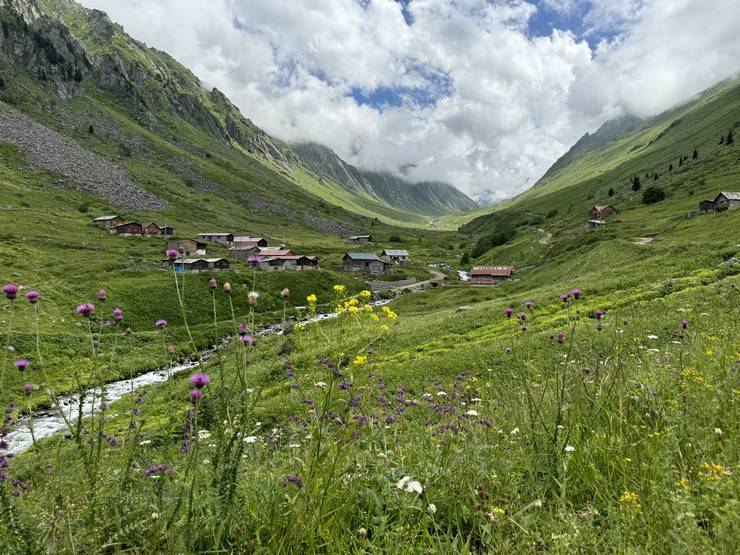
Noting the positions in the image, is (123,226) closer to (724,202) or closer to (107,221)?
(107,221)

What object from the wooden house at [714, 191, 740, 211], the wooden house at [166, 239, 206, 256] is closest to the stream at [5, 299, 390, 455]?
the wooden house at [166, 239, 206, 256]

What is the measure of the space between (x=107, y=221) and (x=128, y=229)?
218 inches

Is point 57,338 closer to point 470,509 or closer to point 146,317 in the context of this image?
point 146,317

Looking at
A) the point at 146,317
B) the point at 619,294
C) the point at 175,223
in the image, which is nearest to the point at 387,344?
the point at 619,294

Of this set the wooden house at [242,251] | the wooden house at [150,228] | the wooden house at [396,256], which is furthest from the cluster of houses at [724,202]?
the wooden house at [150,228]

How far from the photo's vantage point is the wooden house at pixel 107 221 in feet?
378

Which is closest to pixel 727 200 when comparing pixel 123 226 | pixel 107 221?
pixel 123 226

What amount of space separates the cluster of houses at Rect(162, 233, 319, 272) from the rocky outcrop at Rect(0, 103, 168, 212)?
38.0 meters

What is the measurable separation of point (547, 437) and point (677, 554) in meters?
2.06

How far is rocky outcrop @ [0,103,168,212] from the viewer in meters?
152

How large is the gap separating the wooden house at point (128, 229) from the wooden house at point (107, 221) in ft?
3.98

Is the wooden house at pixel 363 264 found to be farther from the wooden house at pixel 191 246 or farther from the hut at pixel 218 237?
the hut at pixel 218 237

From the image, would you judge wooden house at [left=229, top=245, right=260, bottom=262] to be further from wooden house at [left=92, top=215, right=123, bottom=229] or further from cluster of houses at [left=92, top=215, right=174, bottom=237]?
wooden house at [left=92, top=215, right=123, bottom=229]

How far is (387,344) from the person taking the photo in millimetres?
33625
